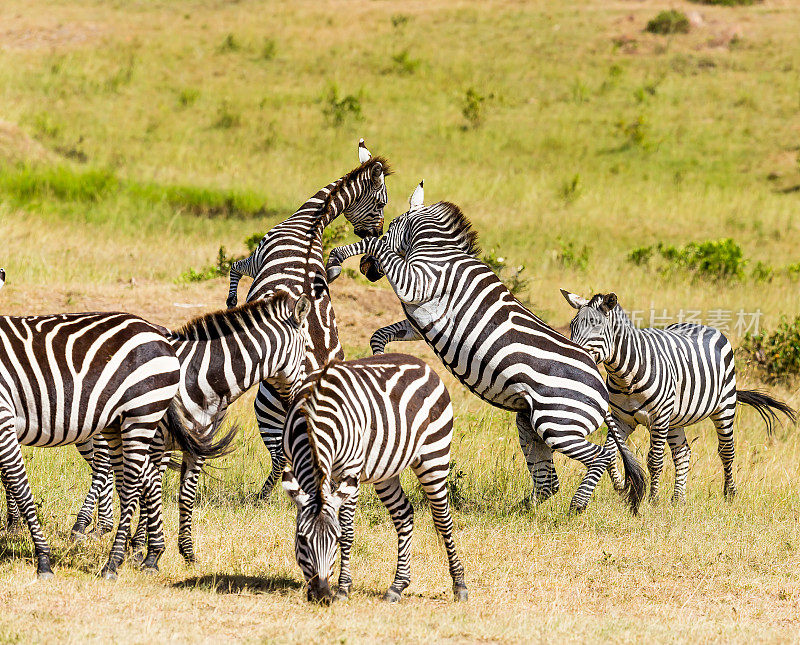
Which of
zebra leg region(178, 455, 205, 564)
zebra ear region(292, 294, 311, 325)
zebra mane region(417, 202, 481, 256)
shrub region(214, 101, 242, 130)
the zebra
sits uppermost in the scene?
shrub region(214, 101, 242, 130)

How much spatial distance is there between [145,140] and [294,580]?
21179 mm

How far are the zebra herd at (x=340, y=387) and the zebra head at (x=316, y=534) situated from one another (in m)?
0.01

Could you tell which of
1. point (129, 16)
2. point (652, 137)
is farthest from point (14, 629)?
point (129, 16)

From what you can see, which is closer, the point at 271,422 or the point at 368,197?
the point at 271,422

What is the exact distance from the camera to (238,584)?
6.38 meters

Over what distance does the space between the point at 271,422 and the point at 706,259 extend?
39.3 feet

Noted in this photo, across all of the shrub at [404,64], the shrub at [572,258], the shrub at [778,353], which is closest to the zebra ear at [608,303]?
the shrub at [778,353]

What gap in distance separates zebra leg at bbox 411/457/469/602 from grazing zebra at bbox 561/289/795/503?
263cm

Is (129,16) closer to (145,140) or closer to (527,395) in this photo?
(145,140)

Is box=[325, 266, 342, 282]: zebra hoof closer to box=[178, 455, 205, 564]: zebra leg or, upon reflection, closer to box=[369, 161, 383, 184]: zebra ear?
box=[369, 161, 383, 184]: zebra ear

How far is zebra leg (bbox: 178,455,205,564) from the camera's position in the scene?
6.88 metres

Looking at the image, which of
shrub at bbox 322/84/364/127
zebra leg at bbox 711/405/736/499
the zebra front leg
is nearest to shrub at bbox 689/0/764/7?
shrub at bbox 322/84/364/127

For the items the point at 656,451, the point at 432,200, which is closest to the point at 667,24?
the point at 432,200

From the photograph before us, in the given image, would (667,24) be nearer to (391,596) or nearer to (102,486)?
(102,486)
